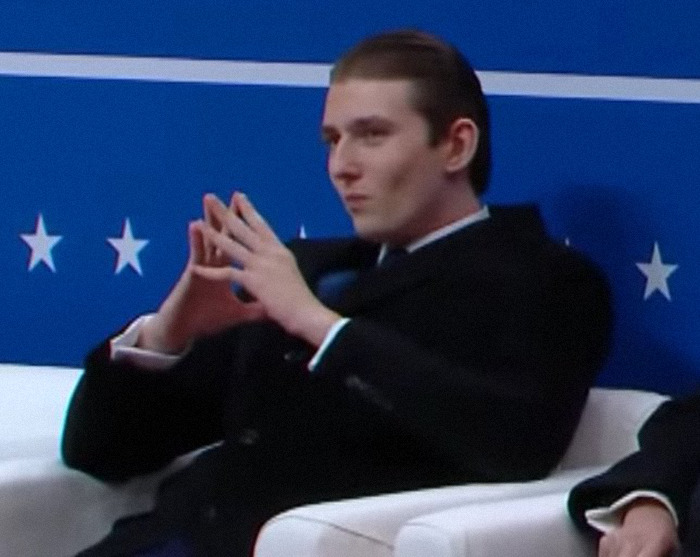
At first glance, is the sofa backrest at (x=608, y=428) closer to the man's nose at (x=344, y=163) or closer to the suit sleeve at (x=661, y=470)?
the suit sleeve at (x=661, y=470)

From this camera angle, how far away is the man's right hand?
9.84 feet

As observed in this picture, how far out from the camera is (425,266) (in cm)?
297

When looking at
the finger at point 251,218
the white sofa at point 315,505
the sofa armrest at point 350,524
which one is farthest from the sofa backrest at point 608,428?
the finger at point 251,218

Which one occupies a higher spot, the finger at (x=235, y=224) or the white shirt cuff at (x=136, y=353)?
the finger at (x=235, y=224)

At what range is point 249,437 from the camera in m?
3.01

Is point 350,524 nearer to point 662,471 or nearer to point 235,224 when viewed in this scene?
point 662,471

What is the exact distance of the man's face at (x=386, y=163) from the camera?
2.98 m

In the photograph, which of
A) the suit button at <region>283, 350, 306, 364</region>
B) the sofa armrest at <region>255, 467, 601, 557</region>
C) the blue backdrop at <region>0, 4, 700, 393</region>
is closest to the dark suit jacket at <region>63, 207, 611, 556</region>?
the suit button at <region>283, 350, 306, 364</region>

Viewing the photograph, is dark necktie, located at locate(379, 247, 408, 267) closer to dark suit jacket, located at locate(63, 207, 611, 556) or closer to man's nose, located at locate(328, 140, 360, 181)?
dark suit jacket, located at locate(63, 207, 611, 556)

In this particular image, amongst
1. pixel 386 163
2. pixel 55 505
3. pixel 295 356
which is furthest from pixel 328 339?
pixel 55 505

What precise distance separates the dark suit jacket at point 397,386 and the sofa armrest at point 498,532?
6.7 inches

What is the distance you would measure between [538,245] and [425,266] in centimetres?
16

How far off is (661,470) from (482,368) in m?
0.34

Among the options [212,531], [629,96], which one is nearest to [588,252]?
[629,96]
